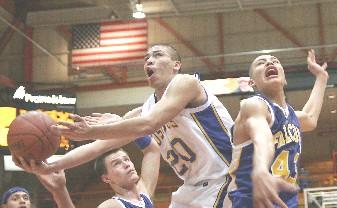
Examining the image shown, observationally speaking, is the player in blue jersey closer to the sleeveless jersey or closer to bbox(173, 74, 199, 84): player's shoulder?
bbox(173, 74, 199, 84): player's shoulder

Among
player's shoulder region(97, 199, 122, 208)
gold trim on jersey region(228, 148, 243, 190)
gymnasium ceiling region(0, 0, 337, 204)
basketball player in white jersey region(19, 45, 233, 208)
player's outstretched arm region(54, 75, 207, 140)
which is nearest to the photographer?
player's outstretched arm region(54, 75, 207, 140)

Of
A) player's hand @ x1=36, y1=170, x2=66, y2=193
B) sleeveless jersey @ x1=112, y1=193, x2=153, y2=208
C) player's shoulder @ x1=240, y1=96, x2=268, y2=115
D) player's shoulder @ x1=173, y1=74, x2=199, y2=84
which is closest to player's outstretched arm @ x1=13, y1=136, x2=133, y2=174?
player's hand @ x1=36, y1=170, x2=66, y2=193

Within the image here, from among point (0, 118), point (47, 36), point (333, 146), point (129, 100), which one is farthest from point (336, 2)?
point (0, 118)

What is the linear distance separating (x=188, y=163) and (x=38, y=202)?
15.2m

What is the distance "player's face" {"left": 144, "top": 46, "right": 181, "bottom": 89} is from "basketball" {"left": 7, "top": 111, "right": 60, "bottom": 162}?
3.00 feet

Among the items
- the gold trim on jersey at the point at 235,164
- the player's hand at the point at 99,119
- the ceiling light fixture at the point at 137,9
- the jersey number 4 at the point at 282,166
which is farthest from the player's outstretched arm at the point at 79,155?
the ceiling light fixture at the point at 137,9

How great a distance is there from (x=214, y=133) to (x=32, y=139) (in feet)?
4.32

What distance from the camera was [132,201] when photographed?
5.26m

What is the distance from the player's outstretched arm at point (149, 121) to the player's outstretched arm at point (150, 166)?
4.44ft

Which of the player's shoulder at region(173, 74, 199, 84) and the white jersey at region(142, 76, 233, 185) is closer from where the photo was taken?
the player's shoulder at region(173, 74, 199, 84)

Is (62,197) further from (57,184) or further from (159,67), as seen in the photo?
(159,67)

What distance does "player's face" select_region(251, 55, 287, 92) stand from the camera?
Answer: 4.17 metres

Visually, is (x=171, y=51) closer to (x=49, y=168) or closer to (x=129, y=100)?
(x=49, y=168)

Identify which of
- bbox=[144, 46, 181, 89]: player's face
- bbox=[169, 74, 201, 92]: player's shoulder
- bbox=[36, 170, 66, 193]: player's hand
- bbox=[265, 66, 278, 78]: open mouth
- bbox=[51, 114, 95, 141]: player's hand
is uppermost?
bbox=[144, 46, 181, 89]: player's face
